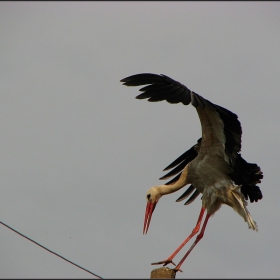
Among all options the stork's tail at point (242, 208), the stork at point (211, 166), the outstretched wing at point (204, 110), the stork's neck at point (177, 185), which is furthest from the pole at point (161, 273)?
the stork's neck at point (177, 185)

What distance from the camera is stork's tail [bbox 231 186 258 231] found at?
10.9m

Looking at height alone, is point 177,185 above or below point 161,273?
above

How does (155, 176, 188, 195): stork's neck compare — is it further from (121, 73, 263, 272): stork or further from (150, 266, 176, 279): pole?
(150, 266, 176, 279): pole

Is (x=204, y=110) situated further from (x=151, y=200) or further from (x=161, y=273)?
(x=161, y=273)

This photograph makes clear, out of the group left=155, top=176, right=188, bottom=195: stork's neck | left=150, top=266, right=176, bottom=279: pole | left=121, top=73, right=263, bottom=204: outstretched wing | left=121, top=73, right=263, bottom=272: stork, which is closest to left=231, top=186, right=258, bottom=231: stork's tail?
left=121, top=73, right=263, bottom=272: stork

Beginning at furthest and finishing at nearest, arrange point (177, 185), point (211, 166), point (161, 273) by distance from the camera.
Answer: point (177, 185) → point (211, 166) → point (161, 273)

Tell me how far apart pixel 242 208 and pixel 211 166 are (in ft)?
2.66

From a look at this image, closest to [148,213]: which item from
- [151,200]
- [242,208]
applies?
[151,200]

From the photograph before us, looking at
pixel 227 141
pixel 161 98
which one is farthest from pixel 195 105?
pixel 227 141

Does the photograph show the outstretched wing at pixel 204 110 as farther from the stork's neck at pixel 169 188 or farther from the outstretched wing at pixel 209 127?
the stork's neck at pixel 169 188

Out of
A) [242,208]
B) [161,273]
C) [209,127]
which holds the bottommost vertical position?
[161,273]

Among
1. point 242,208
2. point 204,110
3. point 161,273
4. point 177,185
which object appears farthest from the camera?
point 177,185

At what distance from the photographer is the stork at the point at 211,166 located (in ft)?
34.6

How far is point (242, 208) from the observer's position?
11.2 m
